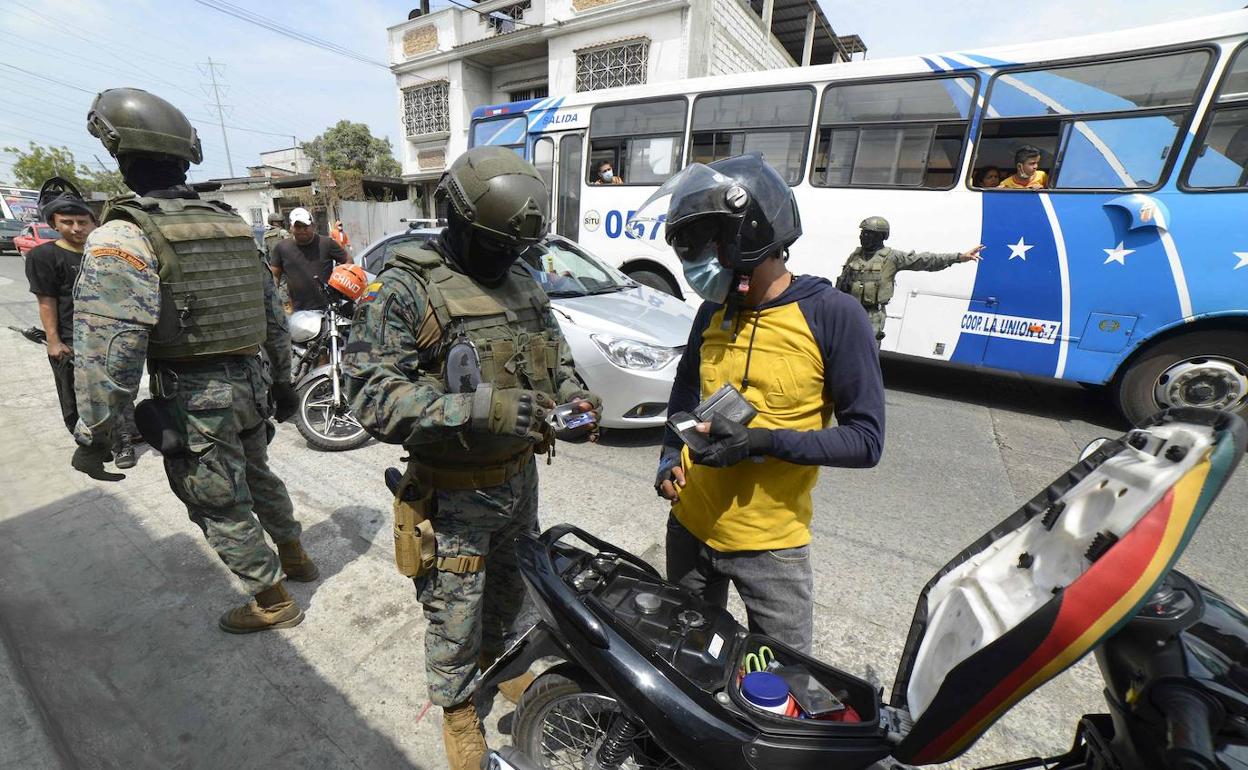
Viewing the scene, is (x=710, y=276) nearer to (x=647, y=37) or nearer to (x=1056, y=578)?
(x=1056, y=578)

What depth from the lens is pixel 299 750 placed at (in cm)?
175

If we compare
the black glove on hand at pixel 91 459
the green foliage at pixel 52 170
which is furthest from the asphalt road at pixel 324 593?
the green foliage at pixel 52 170

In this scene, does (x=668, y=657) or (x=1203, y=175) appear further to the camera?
(x=1203, y=175)

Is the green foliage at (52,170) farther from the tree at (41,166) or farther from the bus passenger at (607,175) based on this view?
the bus passenger at (607,175)

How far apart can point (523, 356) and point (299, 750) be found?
59.0 inches

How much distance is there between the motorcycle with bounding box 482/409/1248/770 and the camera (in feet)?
2.43

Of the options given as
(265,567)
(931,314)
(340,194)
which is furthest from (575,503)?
(340,194)

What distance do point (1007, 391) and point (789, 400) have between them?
5.78 m

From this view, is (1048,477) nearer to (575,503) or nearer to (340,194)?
(575,503)

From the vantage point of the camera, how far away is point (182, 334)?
76.7 inches

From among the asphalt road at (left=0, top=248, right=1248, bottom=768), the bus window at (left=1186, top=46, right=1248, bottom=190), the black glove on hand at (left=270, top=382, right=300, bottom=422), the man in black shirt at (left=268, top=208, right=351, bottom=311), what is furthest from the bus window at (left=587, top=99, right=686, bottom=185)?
the black glove on hand at (left=270, top=382, right=300, bottom=422)

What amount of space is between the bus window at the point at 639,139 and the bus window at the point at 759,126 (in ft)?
0.97

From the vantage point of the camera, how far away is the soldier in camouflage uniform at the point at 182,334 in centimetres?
174

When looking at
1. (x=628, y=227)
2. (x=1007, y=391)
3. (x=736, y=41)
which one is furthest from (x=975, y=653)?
(x=736, y=41)
